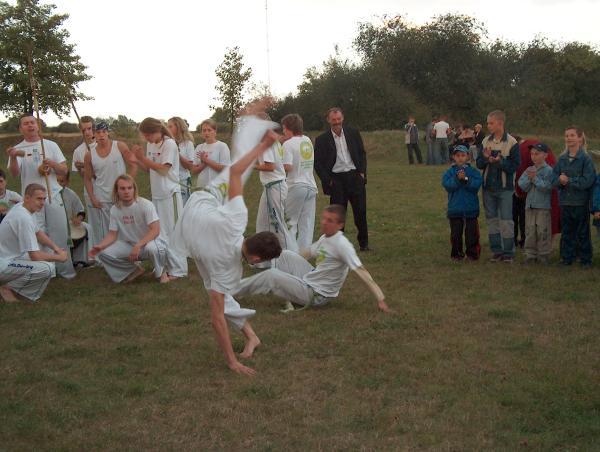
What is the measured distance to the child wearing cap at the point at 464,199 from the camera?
32.6 ft

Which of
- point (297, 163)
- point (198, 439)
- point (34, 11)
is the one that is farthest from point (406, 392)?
point (34, 11)

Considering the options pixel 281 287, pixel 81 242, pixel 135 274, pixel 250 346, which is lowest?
pixel 250 346

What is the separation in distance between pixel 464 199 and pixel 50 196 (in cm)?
530

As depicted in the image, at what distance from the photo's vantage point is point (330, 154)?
35.8ft

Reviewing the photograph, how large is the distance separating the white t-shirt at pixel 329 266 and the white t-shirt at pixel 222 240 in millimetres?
2019

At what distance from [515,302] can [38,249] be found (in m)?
5.20

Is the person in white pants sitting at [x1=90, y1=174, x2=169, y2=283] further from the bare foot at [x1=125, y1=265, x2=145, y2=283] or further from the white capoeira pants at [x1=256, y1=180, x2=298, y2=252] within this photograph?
the white capoeira pants at [x1=256, y1=180, x2=298, y2=252]

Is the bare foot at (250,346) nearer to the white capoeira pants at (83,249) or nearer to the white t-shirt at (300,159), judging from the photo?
the white t-shirt at (300,159)

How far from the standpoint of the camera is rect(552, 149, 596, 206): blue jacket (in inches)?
364

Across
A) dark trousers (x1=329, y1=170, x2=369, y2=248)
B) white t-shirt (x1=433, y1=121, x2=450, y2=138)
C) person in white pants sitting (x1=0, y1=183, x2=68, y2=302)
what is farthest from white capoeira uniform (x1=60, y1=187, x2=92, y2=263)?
white t-shirt (x1=433, y1=121, x2=450, y2=138)

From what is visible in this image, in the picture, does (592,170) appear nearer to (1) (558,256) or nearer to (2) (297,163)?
(1) (558,256)

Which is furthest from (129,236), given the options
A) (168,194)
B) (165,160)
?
(165,160)

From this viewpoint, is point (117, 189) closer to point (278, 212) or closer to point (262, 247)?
point (278, 212)

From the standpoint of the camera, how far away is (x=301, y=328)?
7.17m
